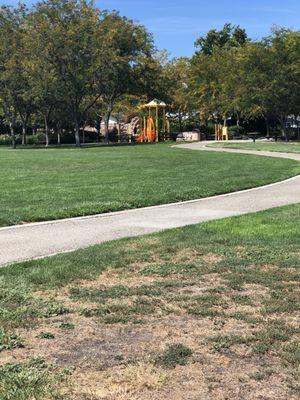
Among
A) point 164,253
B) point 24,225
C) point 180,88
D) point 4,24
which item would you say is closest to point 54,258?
point 164,253

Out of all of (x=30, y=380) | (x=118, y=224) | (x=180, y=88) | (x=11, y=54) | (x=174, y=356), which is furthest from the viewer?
(x=180, y=88)

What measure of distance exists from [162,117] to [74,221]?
47.1 m

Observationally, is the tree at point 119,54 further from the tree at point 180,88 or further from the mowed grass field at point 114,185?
the mowed grass field at point 114,185

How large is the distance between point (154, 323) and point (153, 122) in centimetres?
5163

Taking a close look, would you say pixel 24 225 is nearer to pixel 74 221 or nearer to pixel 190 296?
pixel 74 221

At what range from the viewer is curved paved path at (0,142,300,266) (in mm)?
7363

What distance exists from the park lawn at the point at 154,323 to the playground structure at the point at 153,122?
4797 cm

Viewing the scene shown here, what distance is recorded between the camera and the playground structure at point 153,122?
5456 centimetres

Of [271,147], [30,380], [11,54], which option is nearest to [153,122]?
[11,54]

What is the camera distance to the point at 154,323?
434 centimetres

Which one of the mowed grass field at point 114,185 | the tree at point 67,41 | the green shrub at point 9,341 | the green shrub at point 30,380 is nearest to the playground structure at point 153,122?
the tree at point 67,41

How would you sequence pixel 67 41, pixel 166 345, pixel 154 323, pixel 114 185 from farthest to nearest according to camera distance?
pixel 67 41 < pixel 114 185 < pixel 154 323 < pixel 166 345

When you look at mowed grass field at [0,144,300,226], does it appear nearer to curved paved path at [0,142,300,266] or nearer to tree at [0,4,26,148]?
curved paved path at [0,142,300,266]

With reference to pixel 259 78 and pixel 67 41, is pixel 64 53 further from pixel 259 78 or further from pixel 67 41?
pixel 259 78
